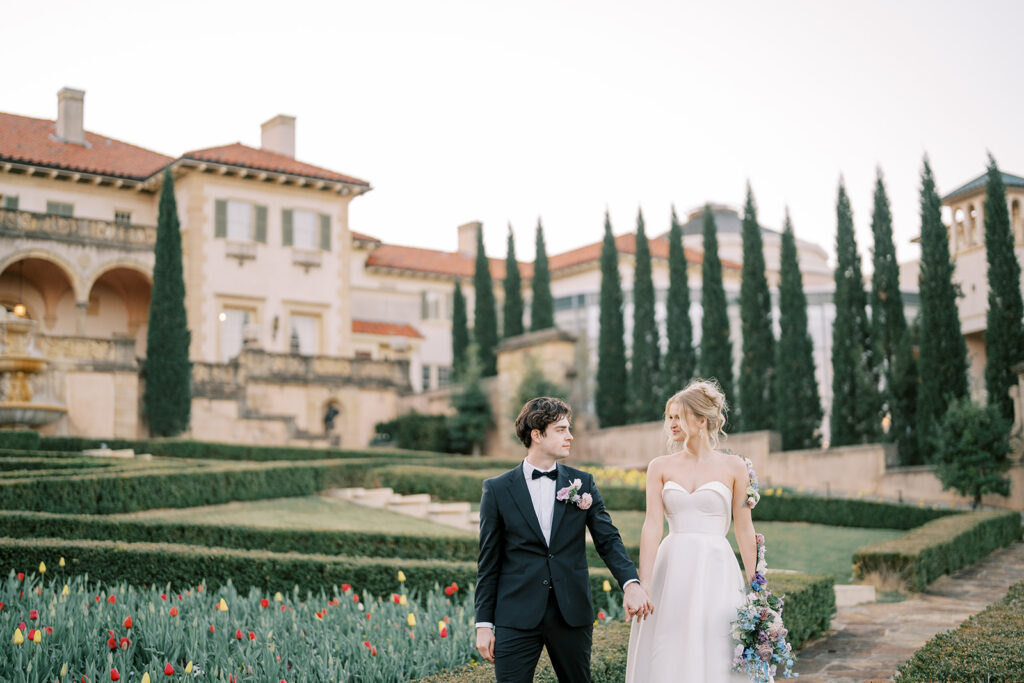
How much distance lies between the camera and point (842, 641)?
934 centimetres

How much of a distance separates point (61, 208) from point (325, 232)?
948 cm

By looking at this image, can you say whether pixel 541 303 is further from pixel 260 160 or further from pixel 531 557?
pixel 531 557

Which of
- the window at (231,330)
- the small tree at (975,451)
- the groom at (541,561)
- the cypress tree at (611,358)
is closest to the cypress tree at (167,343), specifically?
the window at (231,330)

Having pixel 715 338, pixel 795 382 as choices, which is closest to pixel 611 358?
pixel 715 338

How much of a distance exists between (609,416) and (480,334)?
8742 mm

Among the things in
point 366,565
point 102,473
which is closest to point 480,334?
point 102,473

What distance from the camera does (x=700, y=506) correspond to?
5289 millimetres

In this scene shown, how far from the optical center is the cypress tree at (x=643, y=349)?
34.0m

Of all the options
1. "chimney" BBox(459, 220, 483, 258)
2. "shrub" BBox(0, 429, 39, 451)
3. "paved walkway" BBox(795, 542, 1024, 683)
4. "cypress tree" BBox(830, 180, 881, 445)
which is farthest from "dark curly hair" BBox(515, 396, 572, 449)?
"chimney" BBox(459, 220, 483, 258)

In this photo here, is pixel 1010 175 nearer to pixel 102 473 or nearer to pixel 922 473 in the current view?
pixel 922 473

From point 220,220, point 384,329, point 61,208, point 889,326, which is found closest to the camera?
point 889,326

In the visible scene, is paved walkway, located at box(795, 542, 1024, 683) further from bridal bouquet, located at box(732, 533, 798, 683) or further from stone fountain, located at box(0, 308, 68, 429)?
stone fountain, located at box(0, 308, 68, 429)

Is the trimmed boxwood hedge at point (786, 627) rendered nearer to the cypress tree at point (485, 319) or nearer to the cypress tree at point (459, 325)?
the cypress tree at point (485, 319)

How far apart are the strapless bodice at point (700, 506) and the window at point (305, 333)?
3447 cm
